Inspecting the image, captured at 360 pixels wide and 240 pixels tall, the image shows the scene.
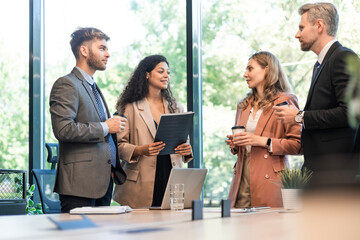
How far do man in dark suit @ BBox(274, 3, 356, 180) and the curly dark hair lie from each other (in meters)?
1.08

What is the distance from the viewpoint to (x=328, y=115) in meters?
2.83

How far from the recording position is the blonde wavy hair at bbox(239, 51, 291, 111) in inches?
132

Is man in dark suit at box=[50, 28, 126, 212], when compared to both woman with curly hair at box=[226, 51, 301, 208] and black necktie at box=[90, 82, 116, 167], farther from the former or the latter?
woman with curly hair at box=[226, 51, 301, 208]

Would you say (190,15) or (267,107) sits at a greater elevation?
(190,15)

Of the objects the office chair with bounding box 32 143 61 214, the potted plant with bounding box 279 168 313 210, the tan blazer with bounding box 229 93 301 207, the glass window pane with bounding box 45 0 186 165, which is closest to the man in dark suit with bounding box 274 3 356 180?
the tan blazer with bounding box 229 93 301 207

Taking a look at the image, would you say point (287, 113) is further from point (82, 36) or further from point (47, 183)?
point (47, 183)

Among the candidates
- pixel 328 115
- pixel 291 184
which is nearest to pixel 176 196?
pixel 291 184

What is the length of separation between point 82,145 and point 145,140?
556mm

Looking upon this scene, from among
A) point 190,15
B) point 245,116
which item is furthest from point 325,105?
point 190,15

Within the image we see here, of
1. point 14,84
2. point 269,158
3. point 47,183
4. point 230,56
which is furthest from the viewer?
point 14,84

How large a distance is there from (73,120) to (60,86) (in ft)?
0.82

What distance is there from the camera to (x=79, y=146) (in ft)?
10.3

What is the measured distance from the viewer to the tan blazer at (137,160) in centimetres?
342

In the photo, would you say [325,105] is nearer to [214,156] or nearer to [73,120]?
[73,120]
